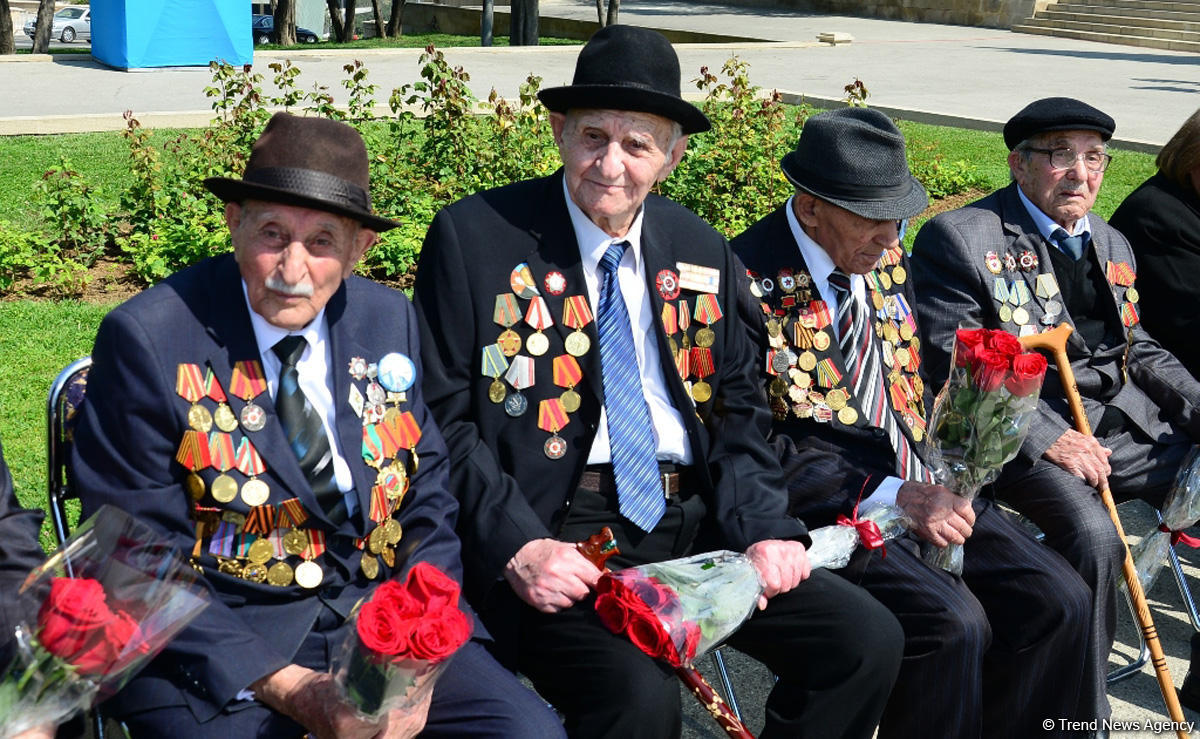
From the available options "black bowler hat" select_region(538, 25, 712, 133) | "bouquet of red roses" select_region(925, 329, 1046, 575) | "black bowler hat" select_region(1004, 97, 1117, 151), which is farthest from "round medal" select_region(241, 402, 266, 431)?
"black bowler hat" select_region(1004, 97, 1117, 151)

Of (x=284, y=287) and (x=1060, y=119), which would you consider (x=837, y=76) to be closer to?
(x=1060, y=119)

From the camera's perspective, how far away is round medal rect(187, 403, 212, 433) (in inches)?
107

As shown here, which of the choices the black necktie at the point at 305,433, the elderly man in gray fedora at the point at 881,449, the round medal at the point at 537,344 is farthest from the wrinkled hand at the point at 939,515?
the black necktie at the point at 305,433

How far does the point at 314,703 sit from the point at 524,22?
23.8 m

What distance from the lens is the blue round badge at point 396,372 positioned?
9.89ft

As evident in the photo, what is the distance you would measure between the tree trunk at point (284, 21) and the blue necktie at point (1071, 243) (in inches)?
1070

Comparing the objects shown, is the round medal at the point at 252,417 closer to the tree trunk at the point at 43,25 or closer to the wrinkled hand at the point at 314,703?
the wrinkled hand at the point at 314,703

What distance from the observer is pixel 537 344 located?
338 centimetres

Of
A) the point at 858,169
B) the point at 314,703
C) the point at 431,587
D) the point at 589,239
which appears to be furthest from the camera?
the point at 858,169

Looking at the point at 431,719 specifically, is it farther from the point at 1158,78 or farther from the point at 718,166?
the point at 1158,78

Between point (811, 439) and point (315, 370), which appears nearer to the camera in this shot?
point (315, 370)

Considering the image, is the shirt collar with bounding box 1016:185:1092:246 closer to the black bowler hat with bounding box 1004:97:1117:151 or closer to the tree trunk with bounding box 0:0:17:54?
the black bowler hat with bounding box 1004:97:1117:151

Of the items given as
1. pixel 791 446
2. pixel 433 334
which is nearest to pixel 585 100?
pixel 433 334

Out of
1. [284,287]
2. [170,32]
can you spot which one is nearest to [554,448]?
[284,287]
